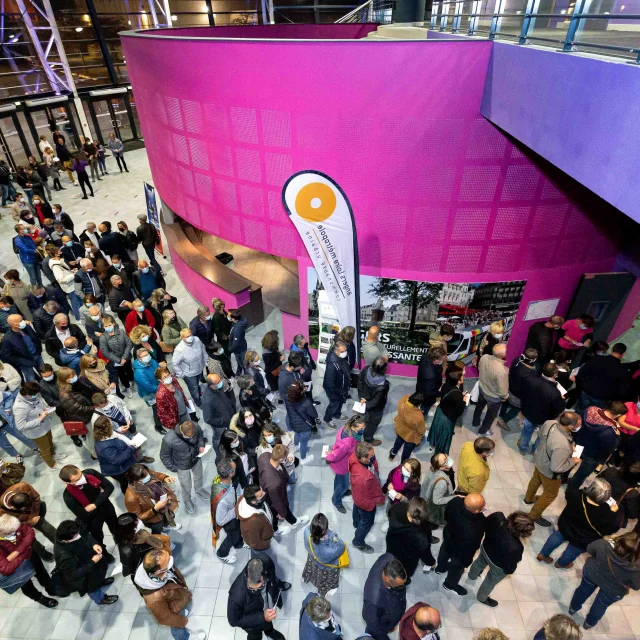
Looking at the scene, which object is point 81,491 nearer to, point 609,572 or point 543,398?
point 609,572

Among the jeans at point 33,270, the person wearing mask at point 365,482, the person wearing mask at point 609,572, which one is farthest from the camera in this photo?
the jeans at point 33,270

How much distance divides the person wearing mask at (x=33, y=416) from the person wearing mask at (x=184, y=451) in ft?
6.17

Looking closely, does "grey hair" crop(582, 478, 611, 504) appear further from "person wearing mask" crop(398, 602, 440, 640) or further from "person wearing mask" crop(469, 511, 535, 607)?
"person wearing mask" crop(398, 602, 440, 640)

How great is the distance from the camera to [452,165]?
590 centimetres

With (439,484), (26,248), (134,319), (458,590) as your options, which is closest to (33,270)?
(26,248)

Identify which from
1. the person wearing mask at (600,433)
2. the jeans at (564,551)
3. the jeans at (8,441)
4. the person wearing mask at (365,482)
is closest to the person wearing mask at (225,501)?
the person wearing mask at (365,482)

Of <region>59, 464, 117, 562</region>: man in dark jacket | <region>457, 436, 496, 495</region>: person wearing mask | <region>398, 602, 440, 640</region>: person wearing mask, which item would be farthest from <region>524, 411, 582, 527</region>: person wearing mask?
<region>59, 464, 117, 562</region>: man in dark jacket

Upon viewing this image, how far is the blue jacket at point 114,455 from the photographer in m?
4.82

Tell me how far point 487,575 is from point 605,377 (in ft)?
10.5

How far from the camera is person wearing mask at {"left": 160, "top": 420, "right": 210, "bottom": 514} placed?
4.74 m

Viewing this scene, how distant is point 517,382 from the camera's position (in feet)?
19.5

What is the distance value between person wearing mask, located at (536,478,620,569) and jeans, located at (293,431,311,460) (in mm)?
3085

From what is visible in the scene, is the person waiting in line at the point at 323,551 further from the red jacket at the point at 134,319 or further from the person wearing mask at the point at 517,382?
the red jacket at the point at 134,319

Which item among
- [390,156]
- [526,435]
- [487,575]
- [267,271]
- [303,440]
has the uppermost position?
[390,156]
